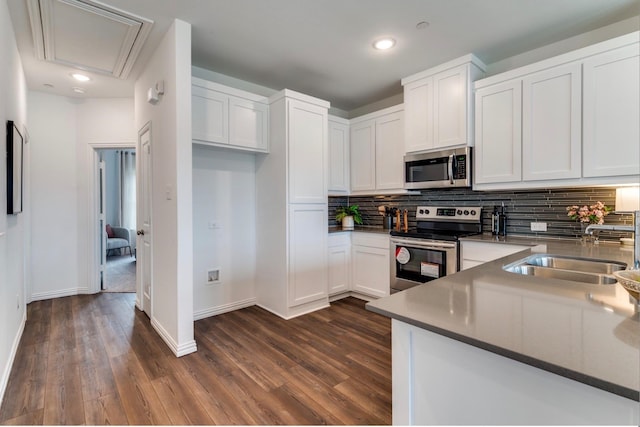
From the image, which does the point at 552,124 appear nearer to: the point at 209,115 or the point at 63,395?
the point at 209,115

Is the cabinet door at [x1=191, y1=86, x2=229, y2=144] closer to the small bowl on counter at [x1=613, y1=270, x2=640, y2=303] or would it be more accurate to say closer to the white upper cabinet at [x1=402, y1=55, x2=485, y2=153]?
the white upper cabinet at [x1=402, y1=55, x2=485, y2=153]

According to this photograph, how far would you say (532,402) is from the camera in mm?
735

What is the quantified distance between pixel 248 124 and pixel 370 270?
84.0 inches

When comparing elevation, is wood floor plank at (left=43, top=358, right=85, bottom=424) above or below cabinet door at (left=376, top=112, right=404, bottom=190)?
below

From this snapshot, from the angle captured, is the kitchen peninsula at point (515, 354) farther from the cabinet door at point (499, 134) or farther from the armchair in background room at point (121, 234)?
the armchair in background room at point (121, 234)

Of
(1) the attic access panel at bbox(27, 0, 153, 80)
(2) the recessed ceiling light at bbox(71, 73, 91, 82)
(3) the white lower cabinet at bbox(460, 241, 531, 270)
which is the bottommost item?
(3) the white lower cabinet at bbox(460, 241, 531, 270)

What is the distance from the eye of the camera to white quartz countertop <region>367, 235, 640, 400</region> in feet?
2.04

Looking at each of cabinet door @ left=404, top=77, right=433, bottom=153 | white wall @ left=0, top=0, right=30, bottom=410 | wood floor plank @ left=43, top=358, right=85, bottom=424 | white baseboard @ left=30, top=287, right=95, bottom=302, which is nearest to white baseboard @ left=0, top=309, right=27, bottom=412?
white wall @ left=0, top=0, right=30, bottom=410

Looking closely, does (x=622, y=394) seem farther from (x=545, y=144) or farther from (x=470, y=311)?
(x=545, y=144)

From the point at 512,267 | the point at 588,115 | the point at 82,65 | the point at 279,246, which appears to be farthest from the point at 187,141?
the point at 588,115

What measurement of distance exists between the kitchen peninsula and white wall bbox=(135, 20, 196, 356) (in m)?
1.88

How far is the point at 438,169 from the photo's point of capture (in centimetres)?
311

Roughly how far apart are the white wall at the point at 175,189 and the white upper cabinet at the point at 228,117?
31cm

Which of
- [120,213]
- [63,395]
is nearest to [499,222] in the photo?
[63,395]
